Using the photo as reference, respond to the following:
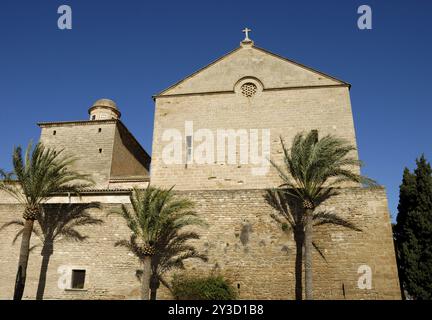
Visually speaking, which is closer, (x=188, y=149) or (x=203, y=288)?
(x=203, y=288)

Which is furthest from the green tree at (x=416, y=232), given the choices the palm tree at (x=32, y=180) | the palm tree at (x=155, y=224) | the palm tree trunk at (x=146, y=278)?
the palm tree at (x=32, y=180)

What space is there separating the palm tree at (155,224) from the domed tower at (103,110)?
603 inches

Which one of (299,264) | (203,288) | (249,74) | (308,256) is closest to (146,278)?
(203,288)

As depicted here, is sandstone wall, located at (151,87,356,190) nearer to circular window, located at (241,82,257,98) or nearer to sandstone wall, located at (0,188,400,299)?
circular window, located at (241,82,257,98)

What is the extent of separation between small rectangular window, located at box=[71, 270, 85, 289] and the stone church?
1.8 inches

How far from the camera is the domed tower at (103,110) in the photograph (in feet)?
93.4

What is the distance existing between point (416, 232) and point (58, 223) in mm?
16271

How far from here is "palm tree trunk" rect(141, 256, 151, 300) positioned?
1301cm

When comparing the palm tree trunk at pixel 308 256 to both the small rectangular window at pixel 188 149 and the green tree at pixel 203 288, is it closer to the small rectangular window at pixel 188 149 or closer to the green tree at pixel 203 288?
the green tree at pixel 203 288

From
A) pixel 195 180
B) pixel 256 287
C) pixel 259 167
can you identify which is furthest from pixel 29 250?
pixel 259 167

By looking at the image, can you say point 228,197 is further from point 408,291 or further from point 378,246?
point 408,291

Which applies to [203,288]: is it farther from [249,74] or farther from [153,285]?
Answer: [249,74]

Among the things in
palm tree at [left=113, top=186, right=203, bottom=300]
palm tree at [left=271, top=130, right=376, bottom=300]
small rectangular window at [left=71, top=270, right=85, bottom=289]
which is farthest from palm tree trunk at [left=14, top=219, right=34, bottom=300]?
palm tree at [left=271, top=130, right=376, bottom=300]

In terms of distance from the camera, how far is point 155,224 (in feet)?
43.9
